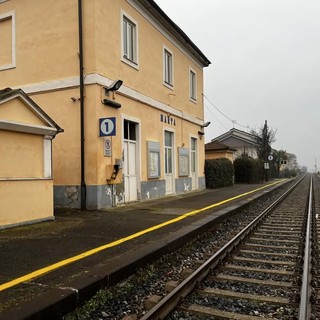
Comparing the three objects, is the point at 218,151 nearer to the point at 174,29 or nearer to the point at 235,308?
the point at 174,29

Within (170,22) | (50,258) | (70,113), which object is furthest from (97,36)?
(50,258)

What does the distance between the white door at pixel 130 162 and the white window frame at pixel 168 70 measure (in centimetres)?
381

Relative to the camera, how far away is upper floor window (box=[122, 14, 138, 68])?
44.5 ft

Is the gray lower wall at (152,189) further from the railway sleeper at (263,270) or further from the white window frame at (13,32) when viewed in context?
the railway sleeper at (263,270)

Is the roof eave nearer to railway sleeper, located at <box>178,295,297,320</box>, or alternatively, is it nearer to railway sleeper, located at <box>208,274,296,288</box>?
railway sleeper, located at <box>208,274,296,288</box>

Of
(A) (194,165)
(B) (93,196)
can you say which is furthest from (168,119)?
(B) (93,196)

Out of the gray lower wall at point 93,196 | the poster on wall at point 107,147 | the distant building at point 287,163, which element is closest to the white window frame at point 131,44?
the poster on wall at point 107,147

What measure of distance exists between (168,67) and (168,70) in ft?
0.51

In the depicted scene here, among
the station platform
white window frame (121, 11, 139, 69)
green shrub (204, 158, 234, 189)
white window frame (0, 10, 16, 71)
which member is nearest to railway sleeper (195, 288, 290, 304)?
the station platform

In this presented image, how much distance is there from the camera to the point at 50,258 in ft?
18.9

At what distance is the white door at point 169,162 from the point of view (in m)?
17.2

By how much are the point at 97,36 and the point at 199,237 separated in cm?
711

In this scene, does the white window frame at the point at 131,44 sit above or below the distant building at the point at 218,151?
above

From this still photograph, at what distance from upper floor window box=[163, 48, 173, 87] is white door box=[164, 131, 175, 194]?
97.2 inches
